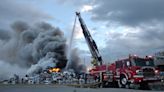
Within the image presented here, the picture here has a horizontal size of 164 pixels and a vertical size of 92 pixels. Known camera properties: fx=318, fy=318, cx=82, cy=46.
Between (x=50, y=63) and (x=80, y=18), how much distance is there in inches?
802

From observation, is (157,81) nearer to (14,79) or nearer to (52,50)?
(14,79)

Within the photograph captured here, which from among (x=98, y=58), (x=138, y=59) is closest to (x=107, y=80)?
(x=138, y=59)

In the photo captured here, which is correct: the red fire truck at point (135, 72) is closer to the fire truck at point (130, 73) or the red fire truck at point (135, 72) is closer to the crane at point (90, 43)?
the fire truck at point (130, 73)

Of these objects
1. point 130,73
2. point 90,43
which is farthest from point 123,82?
→ point 90,43

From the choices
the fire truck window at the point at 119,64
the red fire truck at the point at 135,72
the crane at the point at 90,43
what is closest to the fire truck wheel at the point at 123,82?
the red fire truck at the point at 135,72

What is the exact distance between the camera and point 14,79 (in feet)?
235

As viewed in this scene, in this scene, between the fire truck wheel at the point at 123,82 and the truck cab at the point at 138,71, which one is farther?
the fire truck wheel at the point at 123,82

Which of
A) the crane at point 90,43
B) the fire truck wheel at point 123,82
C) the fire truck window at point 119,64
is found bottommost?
the fire truck wheel at point 123,82

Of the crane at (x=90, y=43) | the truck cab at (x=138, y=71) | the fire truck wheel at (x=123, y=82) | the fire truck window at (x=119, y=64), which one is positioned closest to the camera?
the truck cab at (x=138, y=71)

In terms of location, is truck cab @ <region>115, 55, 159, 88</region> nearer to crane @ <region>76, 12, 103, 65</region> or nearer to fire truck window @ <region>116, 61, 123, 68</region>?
fire truck window @ <region>116, 61, 123, 68</region>

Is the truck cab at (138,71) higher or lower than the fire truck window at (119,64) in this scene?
lower

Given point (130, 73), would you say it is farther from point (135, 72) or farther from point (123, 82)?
point (123, 82)

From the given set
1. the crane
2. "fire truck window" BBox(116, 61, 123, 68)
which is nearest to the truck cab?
"fire truck window" BBox(116, 61, 123, 68)

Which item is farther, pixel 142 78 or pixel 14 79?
pixel 14 79
